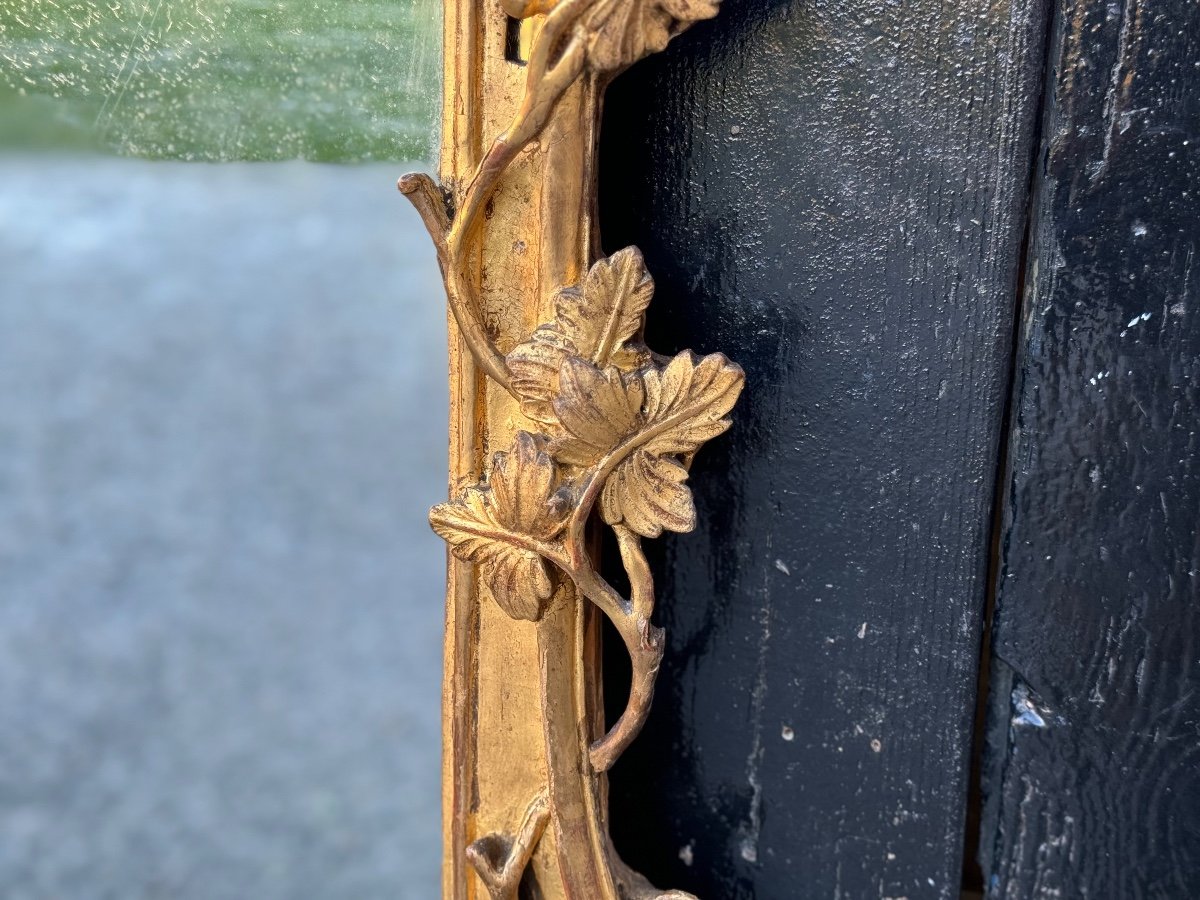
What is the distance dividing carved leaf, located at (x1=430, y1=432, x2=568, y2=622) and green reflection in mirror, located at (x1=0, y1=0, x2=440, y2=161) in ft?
0.50

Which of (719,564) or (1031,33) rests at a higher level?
(1031,33)

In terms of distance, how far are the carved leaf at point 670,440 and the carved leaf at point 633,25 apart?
0.10 metres

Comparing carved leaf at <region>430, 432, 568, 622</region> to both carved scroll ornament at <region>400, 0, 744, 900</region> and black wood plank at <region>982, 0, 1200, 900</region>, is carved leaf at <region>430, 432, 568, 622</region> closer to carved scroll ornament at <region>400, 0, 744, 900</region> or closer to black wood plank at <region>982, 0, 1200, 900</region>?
carved scroll ornament at <region>400, 0, 744, 900</region>

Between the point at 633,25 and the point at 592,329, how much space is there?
95 mm

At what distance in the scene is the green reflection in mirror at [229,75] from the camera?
1.34ft

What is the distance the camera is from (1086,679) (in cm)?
39

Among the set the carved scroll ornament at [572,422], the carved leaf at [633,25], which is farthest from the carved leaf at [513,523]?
the carved leaf at [633,25]

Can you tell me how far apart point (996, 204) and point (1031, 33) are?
6cm

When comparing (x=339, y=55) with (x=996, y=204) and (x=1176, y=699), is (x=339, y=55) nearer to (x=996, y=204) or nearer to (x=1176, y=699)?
(x=996, y=204)

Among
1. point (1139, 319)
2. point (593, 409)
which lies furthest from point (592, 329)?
point (1139, 319)

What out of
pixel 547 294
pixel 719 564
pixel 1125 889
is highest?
pixel 547 294

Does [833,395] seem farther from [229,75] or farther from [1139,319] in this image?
[229,75]

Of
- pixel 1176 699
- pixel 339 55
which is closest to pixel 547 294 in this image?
pixel 339 55

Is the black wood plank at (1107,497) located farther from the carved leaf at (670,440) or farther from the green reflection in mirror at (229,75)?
the green reflection in mirror at (229,75)
